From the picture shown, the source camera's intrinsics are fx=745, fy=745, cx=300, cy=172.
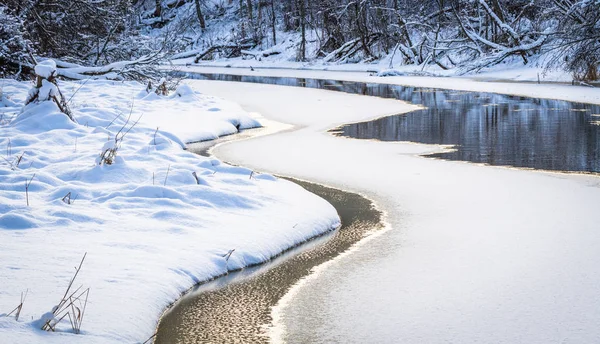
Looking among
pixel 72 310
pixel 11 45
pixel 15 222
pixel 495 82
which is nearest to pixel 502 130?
pixel 15 222

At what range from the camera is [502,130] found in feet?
37.4

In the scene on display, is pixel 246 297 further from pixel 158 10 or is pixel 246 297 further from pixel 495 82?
pixel 158 10

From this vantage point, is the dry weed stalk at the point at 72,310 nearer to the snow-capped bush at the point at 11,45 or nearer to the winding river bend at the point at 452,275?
the winding river bend at the point at 452,275

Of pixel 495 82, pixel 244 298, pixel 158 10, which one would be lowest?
pixel 244 298

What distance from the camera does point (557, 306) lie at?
13.7ft

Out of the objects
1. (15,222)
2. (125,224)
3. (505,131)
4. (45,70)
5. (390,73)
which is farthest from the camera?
(390,73)

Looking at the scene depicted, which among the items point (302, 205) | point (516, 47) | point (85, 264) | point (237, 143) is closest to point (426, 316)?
point (85, 264)

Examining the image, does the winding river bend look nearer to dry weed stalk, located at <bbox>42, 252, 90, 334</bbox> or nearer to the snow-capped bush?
dry weed stalk, located at <bbox>42, 252, 90, 334</bbox>

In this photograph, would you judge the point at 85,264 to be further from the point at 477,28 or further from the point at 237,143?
the point at 477,28

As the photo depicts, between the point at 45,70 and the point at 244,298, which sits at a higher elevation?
the point at 45,70

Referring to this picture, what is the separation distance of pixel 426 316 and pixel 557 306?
760 millimetres

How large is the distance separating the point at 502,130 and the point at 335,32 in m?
23.0

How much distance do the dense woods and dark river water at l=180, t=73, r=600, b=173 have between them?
11.5 feet

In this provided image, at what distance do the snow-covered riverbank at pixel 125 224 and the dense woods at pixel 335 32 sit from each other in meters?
7.00
